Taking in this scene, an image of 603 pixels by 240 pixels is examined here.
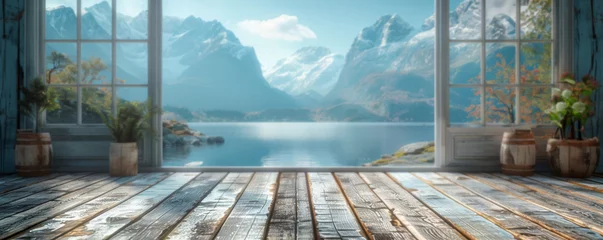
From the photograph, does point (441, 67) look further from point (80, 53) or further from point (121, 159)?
point (80, 53)

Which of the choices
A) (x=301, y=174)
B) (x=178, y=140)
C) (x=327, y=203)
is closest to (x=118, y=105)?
(x=301, y=174)

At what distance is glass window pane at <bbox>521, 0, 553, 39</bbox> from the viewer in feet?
12.7

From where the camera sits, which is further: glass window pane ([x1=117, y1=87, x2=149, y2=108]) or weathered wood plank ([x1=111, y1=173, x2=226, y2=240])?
glass window pane ([x1=117, y1=87, x2=149, y2=108])

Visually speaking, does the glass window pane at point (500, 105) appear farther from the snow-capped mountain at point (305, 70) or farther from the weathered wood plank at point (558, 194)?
the snow-capped mountain at point (305, 70)

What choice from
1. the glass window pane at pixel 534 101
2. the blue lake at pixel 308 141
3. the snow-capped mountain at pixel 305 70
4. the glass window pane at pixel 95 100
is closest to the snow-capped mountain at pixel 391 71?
the snow-capped mountain at pixel 305 70

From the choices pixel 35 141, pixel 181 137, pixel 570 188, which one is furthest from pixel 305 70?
pixel 570 188

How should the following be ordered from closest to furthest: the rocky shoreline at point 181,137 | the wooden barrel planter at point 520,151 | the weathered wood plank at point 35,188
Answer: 1. the weathered wood plank at point 35,188
2. the wooden barrel planter at point 520,151
3. the rocky shoreline at point 181,137

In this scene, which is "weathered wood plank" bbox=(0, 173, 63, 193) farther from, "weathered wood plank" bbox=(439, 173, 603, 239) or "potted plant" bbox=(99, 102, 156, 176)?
"weathered wood plank" bbox=(439, 173, 603, 239)

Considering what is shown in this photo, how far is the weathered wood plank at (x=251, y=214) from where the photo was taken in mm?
1679

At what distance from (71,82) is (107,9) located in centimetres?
74

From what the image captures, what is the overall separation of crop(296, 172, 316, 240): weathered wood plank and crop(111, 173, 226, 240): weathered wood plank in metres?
0.54

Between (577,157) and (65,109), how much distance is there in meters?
4.42

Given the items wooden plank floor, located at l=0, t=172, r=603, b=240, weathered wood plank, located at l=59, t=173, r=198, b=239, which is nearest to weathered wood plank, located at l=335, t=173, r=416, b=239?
wooden plank floor, located at l=0, t=172, r=603, b=240

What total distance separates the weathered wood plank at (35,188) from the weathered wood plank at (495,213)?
257 centimetres
